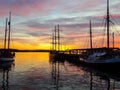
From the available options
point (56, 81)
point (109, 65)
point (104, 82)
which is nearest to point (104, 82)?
point (104, 82)

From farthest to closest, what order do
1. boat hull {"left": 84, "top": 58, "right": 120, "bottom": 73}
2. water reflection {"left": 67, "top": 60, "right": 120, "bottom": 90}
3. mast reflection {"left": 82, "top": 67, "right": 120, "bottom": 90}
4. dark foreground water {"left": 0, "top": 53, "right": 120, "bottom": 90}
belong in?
boat hull {"left": 84, "top": 58, "right": 120, "bottom": 73}
mast reflection {"left": 82, "top": 67, "right": 120, "bottom": 90}
water reflection {"left": 67, "top": 60, "right": 120, "bottom": 90}
dark foreground water {"left": 0, "top": 53, "right": 120, "bottom": 90}

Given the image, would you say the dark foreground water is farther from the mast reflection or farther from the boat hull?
the boat hull

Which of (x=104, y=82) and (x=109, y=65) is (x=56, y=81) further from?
(x=109, y=65)

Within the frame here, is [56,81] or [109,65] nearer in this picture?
[56,81]

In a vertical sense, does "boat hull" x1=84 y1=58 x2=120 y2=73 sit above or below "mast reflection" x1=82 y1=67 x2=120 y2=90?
above

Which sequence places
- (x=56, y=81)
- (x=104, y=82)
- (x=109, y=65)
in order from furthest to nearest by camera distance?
(x=109, y=65)
(x=56, y=81)
(x=104, y=82)

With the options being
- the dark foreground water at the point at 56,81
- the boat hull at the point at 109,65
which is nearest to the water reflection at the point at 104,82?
the dark foreground water at the point at 56,81

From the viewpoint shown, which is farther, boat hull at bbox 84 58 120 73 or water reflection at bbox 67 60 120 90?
boat hull at bbox 84 58 120 73

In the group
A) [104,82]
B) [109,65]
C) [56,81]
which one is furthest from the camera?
[109,65]

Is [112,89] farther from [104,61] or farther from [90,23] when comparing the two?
[90,23]

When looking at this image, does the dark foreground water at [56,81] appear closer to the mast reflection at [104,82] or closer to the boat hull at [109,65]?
the mast reflection at [104,82]

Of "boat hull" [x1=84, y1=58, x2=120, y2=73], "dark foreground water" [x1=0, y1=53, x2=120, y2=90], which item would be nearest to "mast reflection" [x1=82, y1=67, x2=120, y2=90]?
"dark foreground water" [x1=0, y1=53, x2=120, y2=90]

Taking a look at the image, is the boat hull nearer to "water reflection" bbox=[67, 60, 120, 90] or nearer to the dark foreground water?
the dark foreground water

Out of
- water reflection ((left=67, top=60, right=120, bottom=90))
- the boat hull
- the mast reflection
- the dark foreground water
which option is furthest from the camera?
the boat hull
